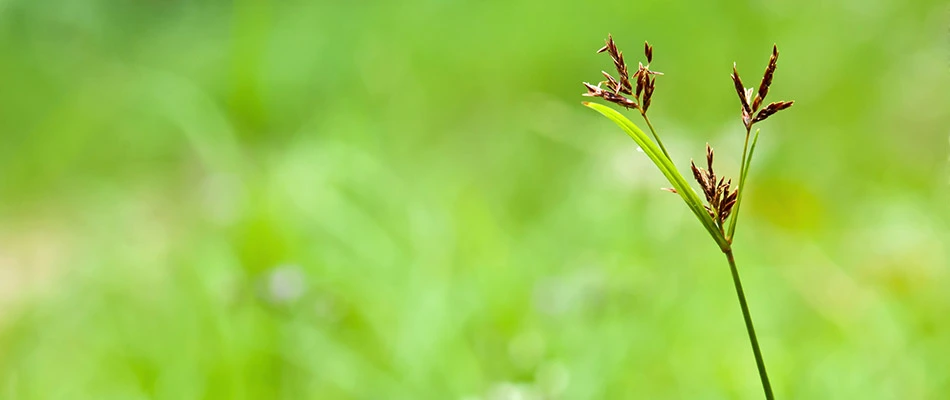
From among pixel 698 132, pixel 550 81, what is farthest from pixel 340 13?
pixel 698 132

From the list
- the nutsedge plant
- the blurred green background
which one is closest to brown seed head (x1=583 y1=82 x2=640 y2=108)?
the nutsedge plant

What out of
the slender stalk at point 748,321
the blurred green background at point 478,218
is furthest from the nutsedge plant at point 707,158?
the blurred green background at point 478,218

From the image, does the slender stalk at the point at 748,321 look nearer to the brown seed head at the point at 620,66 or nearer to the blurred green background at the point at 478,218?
the brown seed head at the point at 620,66

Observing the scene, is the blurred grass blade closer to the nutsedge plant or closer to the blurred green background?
the nutsedge plant

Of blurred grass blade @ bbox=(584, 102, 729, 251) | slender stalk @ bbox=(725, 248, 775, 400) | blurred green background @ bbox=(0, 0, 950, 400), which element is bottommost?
slender stalk @ bbox=(725, 248, 775, 400)

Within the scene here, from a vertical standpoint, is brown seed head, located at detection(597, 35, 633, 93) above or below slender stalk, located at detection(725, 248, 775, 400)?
above

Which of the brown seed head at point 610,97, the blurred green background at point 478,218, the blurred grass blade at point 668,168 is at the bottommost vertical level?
the blurred grass blade at point 668,168

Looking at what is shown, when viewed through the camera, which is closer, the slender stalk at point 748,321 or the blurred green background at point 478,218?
the slender stalk at point 748,321

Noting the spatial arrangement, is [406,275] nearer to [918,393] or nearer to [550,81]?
[918,393]
